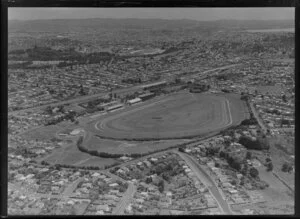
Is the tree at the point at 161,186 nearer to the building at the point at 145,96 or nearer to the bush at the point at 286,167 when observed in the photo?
the building at the point at 145,96

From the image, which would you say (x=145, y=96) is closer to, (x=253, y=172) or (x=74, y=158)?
→ (x=74, y=158)

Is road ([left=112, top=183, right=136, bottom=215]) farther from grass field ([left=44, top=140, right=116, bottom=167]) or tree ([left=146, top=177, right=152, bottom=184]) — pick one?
grass field ([left=44, top=140, right=116, bottom=167])

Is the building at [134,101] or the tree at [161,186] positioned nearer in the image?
the tree at [161,186]

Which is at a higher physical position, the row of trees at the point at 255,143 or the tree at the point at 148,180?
the row of trees at the point at 255,143

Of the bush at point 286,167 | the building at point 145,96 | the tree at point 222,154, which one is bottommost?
the bush at point 286,167

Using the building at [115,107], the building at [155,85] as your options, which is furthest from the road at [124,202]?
the building at [155,85]

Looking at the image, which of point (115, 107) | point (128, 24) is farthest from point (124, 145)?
point (128, 24)

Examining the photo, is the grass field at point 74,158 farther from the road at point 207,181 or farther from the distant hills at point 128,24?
the distant hills at point 128,24
